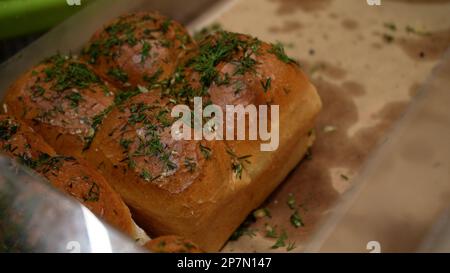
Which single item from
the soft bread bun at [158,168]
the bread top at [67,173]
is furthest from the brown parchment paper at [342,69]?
the bread top at [67,173]

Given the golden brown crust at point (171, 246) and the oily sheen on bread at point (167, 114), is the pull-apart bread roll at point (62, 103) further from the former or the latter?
the golden brown crust at point (171, 246)

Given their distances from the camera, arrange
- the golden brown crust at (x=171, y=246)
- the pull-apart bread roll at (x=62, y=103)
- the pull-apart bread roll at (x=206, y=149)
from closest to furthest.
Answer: the golden brown crust at (x=171, y=246) < the pull-apart bread roll at (x=206, y=149) < the pull-apart bread roll at (x=62, y=103)

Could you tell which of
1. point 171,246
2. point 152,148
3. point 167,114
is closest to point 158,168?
point 152,148

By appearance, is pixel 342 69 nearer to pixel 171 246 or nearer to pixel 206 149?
pixel 206 149

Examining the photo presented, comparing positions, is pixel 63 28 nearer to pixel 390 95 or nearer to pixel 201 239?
pixel 201 239

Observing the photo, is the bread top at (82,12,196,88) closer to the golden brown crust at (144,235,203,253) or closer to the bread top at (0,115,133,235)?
the bread top at (0,115,133,235)

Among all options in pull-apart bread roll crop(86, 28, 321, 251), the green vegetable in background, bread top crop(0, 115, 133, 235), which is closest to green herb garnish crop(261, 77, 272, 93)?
pull-apart bread roll crop(86, 28, 321, 251)

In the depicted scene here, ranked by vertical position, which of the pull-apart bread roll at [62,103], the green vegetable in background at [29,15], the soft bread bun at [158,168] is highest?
the green vegetable in background at [29,15]
